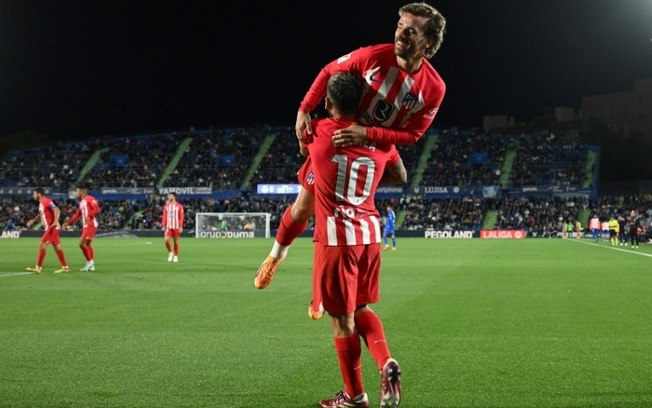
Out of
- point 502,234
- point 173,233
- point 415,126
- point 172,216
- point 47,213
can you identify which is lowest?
point 502,234

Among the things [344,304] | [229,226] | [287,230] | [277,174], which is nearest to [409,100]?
[344,304]

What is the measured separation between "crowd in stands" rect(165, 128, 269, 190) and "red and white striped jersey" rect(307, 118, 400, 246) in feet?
213

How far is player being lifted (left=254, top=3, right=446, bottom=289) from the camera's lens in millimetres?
4969

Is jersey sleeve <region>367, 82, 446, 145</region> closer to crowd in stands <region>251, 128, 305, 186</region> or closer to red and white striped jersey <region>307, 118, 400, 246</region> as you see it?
red and white striped jersey <region>307, 118, 400, 246</region>

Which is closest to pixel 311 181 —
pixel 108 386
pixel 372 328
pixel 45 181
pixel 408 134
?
pixel 408 134

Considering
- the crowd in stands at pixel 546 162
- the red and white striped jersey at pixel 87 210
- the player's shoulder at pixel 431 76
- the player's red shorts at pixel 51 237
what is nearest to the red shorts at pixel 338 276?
the player's shoulder at pixel 431 76

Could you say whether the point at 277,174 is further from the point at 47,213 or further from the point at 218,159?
the point at 47,213

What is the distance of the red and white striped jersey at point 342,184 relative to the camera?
5.02 meters

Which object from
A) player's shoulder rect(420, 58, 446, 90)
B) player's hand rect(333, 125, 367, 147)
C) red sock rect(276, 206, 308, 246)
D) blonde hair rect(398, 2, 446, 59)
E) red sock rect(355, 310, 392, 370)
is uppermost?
blonde hair rect(398, 2, 446, 59)

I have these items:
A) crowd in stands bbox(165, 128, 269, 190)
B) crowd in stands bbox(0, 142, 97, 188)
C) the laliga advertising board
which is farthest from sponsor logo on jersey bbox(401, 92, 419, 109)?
crowd in stands bbox(0, 142, 97, 188)

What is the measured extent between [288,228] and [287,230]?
31 millimetres

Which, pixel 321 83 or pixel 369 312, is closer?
pixel 321 83

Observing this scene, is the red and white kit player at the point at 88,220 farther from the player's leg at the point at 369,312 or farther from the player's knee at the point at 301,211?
the player's leg at the point at 369,312

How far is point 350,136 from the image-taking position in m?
4.88
